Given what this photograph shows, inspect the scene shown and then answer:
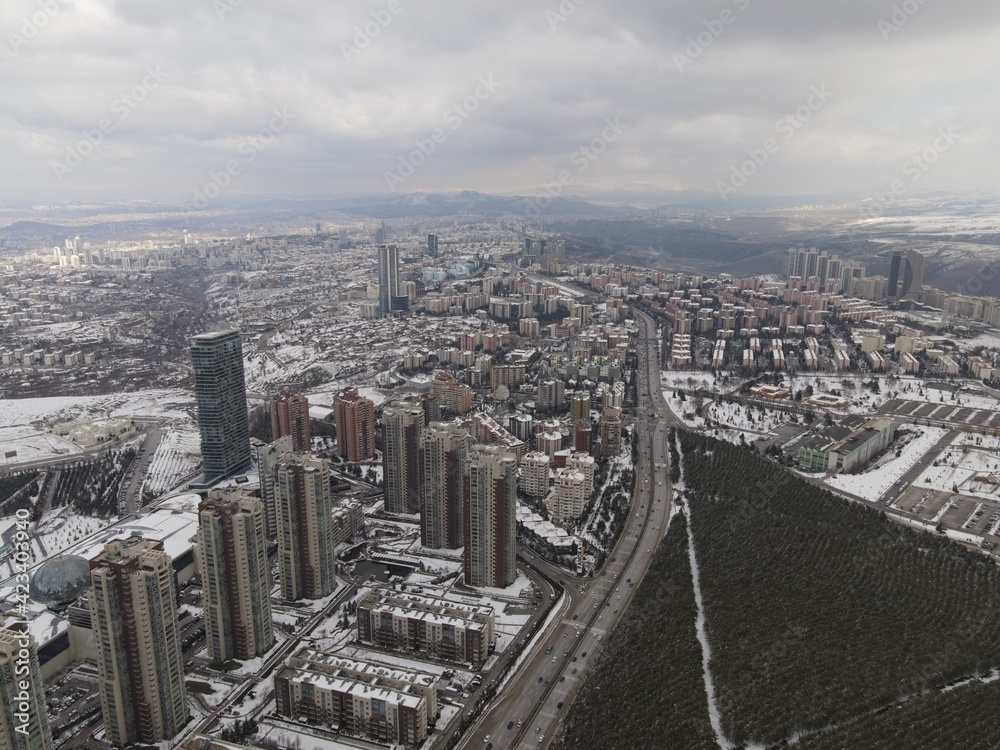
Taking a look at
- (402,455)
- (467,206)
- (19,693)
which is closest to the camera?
(19,693)

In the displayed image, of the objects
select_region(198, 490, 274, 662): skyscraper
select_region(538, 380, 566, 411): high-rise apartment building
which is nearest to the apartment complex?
select_region(198, 490, 274, 662): skyscraper

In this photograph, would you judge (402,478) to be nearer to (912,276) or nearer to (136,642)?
(136,642)

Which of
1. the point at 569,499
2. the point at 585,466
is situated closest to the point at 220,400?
the point at 569,499

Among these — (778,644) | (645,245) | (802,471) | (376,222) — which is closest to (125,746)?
(778,644)

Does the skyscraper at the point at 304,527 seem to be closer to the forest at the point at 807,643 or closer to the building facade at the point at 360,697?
the building facade at the point at 360,697

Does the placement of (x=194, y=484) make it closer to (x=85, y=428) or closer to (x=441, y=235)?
(x=85, y=428)

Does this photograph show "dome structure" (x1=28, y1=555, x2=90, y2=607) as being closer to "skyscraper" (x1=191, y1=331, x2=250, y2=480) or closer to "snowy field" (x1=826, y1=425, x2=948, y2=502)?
"skyscraper" (x1=191, y1=331, x2=250, y2=480)
